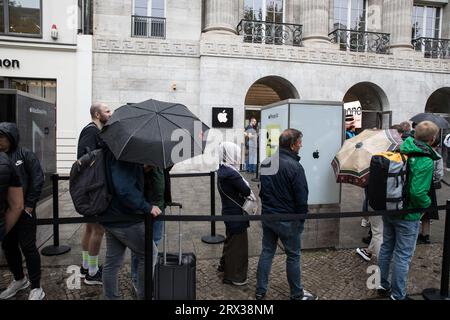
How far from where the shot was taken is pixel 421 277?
4.73 metres

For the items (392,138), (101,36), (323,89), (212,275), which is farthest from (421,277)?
(101,36)

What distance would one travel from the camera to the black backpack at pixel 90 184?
3.18 meters

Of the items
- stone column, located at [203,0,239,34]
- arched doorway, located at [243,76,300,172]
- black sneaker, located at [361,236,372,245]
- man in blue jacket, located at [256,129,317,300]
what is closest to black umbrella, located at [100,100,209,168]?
man in blue jacket, located at [256,129,317,300]

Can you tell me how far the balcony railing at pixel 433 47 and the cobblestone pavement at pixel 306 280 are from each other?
15.5 metres

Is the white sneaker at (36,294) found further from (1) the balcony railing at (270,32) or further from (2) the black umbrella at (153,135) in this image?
(1) the balcony railing at (270,32)

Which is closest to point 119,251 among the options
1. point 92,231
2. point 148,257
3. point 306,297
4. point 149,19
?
point 148,257

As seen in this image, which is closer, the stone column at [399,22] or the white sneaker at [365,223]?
the white sneaker at [365,223]

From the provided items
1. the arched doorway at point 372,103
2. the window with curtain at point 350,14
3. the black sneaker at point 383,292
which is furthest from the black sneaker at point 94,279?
the window with curtain at point 350,14

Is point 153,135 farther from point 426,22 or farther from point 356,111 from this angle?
point 426,22

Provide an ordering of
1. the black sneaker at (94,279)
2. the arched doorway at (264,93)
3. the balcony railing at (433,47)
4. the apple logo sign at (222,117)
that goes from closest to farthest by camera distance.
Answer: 1. the black sneaker at (94,279)
2. the apple logo sign at (222,117)
3. the arched doorway at (264,93)
4. the balcony railing at (433,47)

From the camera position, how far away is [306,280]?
4.57 m

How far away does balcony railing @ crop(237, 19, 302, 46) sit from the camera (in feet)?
50.0
